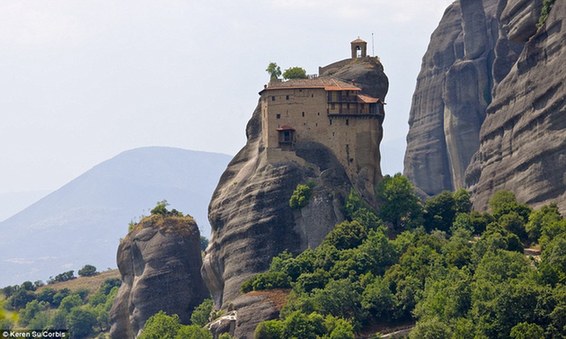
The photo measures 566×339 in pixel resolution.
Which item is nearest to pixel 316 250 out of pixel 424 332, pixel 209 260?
pixel 209 260

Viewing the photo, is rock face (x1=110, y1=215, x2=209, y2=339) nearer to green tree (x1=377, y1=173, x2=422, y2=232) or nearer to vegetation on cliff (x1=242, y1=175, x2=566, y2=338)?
vegetation on cliff (x1=242, y1=175, x2=566, y2=338)

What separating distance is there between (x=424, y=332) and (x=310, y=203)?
31257mm

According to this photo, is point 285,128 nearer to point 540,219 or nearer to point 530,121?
point 530,121

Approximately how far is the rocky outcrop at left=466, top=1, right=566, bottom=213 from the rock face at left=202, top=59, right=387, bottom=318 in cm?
1402

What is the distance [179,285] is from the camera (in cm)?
14288

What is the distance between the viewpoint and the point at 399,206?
13350 cm

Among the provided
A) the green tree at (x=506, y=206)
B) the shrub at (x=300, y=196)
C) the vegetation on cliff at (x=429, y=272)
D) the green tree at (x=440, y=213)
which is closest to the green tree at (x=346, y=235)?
the vegetation on cliff at (x=429, y=272)

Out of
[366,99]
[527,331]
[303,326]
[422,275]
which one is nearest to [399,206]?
[366,99]

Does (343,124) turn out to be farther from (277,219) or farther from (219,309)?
(219,309)

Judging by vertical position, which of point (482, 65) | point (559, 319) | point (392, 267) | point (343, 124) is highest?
point (482, 65)

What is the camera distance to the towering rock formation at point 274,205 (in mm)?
130875

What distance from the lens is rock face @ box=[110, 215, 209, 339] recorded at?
465ft

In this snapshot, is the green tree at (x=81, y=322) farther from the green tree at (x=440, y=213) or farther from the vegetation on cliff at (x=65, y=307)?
the green tree at (x=440, y=213)

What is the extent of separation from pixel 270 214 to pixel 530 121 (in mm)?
24750
